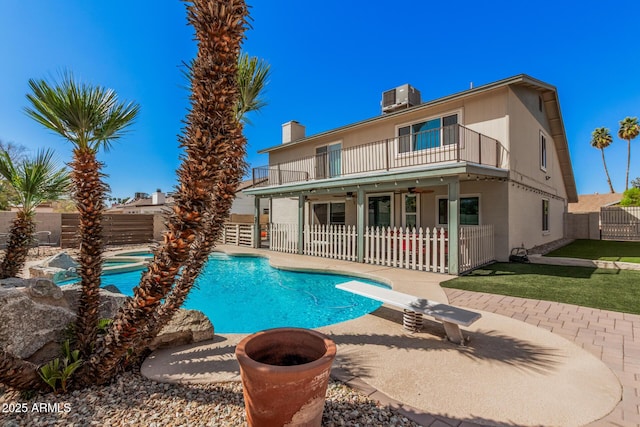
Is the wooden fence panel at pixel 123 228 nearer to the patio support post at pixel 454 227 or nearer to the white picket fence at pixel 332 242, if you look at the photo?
the white picket fence at pixel 332 242

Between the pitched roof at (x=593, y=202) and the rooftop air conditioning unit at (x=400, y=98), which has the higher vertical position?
the rooftop air conditioning unit at (x=400, y=98)

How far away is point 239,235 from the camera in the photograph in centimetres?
1777

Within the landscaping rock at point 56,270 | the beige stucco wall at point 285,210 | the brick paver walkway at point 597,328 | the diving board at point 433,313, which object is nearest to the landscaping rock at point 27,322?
the diving board at point 433,313

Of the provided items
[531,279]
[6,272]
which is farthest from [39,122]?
[531,279]

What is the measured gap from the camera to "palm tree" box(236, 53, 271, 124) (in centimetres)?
479

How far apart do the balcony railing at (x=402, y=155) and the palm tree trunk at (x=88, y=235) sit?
8.34m

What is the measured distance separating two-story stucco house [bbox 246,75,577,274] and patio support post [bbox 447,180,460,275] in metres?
0.03

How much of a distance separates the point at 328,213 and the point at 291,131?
6084 mm

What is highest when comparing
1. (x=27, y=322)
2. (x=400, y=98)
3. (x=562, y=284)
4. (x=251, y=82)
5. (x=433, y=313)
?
(x=400, y=98)

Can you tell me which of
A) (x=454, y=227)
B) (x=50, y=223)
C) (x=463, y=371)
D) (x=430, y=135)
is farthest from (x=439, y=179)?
(x=50, y=223)

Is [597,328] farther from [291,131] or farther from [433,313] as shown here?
[291,131]

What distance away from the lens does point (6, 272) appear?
527 cm

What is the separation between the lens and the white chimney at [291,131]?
18.6m

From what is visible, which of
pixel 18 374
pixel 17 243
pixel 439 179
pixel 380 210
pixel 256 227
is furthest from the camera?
pixel 256 227
